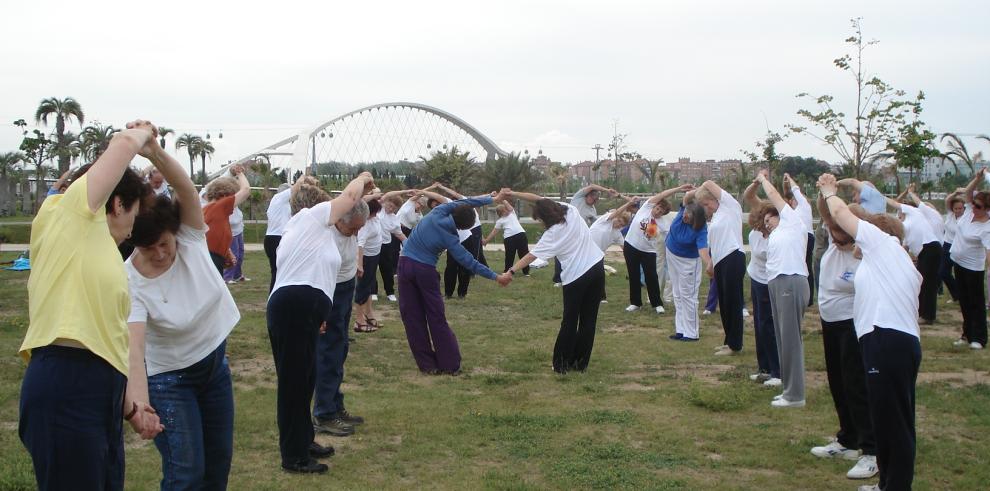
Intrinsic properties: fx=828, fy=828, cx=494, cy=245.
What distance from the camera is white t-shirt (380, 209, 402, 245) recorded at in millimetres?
13633

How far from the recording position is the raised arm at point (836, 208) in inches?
192

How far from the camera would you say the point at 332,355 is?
21.3ft

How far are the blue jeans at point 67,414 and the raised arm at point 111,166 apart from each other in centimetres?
55

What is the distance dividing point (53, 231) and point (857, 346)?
4.82 meters

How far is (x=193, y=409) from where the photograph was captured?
3.83m

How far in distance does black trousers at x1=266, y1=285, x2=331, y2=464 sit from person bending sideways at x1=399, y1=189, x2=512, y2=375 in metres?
3.18

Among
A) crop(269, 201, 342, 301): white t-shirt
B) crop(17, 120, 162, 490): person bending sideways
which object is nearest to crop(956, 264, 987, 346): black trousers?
crop(269, 201, 342, 301): white t-shirt

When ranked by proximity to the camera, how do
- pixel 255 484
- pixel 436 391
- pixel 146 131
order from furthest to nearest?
pixel 436 391
pixel 255 484
pixel 146 131

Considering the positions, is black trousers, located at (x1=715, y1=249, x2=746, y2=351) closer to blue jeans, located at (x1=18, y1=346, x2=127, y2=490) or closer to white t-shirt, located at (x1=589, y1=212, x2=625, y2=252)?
white t-shirt, located at (x1=589, y1=212, x2=625, y2=252)

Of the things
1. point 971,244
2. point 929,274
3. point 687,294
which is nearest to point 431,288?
point 687,294

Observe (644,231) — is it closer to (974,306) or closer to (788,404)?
(974,306)

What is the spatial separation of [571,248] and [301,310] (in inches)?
152

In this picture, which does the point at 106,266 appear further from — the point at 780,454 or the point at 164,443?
the point at 780,454

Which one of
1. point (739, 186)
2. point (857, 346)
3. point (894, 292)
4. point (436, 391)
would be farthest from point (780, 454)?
point (739, 186)
